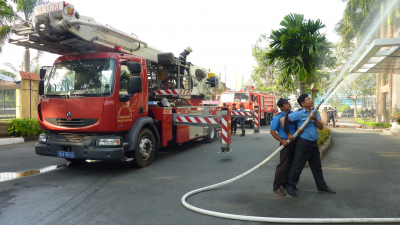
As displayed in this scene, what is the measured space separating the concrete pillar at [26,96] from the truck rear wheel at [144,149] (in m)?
9.81

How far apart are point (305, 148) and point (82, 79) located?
15.4ft

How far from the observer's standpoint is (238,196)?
472 cm

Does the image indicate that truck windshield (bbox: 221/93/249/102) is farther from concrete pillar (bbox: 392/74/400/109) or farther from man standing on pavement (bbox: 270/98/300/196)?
man standing on pavement (bbox: 270/98/300/196)

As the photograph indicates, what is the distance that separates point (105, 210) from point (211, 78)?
8.60m

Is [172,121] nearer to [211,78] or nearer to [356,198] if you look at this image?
[211,78]

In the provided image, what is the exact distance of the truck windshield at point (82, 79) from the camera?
6.11 metres

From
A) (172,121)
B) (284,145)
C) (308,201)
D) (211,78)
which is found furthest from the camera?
(211,78)

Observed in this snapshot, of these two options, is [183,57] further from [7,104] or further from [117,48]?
[7,104]

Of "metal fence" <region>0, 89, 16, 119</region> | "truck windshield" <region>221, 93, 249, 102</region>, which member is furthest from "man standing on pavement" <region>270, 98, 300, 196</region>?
"truck windshield" <region>221, 93, 249, 102</region>

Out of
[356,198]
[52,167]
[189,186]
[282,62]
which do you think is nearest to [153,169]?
[189,186]

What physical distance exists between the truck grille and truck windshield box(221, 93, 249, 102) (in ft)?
47.9

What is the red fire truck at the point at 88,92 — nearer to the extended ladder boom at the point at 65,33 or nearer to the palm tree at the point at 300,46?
the extended ladder boom at the point at 65,33

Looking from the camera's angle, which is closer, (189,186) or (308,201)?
(308,201)

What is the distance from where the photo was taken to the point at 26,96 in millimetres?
13961
